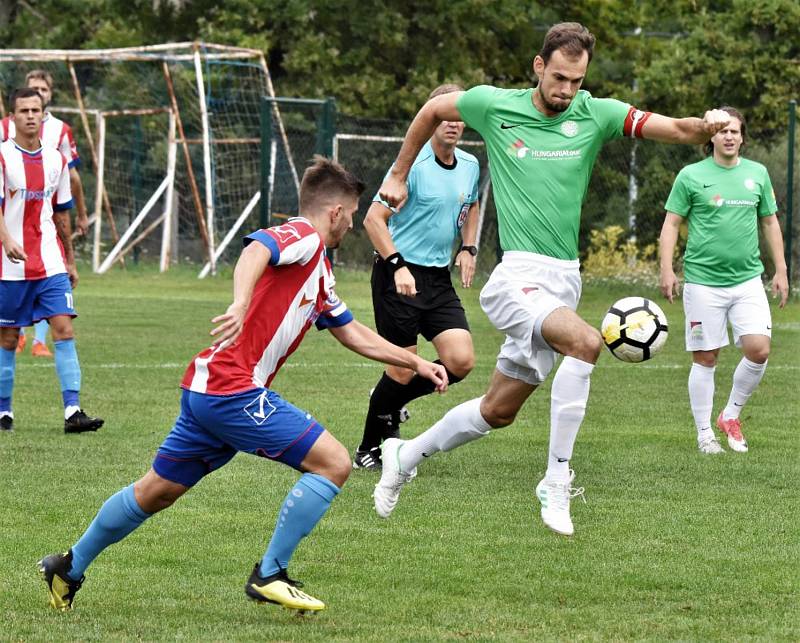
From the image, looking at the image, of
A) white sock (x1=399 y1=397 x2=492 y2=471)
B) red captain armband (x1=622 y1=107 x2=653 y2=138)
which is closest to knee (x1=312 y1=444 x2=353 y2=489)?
white sock (x1=399 y1=397 x2=492 y2=471)

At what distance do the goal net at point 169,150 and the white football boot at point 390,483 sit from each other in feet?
58.3

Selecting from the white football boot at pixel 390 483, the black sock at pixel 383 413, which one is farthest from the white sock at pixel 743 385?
the white football boot at pixel 390 483

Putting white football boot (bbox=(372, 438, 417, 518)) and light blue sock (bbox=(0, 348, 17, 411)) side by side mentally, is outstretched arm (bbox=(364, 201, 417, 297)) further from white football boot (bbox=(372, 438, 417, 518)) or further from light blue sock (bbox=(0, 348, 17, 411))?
light blue sock (bbox=(0, 348, 17, 411))

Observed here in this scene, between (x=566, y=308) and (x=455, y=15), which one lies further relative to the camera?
(x=455, y=15)

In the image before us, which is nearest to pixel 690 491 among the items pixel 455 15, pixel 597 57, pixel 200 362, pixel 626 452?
pixel 626 452

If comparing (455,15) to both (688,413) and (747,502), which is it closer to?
(688,413)

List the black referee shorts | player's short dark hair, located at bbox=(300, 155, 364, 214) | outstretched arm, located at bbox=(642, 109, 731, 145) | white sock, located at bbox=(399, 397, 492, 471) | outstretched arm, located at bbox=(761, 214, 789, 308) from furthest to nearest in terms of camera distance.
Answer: outstretched arm, located at bbox=(761, 214, 789, 308), the black referee shorts, white sock, located at bbox=(399, 397, 492, 471), outstretched arm, located at bbox=(642, 109, 731, 145), player's short dark hair, located at bbox=(300, 155, 364, 214)

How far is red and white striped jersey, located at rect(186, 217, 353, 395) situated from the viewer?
16.4ft

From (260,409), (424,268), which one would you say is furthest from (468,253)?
(260,409)

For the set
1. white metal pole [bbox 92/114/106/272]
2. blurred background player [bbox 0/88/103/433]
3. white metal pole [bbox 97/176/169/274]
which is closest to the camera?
blurred background player [bbox 0/88/103/433]

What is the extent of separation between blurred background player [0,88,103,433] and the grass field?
0.45 metres

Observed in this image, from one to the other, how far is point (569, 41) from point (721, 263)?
3.15 m

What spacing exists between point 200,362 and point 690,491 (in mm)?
3383

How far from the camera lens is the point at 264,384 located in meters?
5.17
